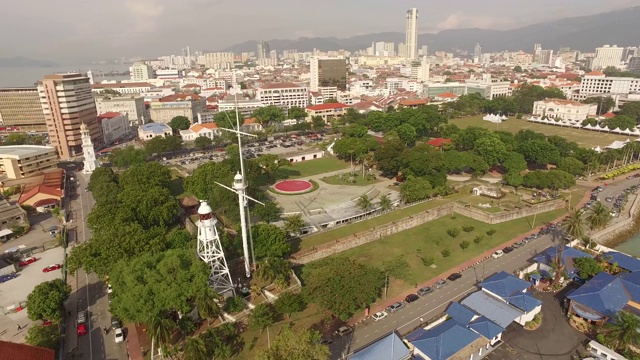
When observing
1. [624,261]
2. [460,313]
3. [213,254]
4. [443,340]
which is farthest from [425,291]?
[624,261]

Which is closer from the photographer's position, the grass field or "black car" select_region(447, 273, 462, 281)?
"black car" select_region(447, 273, 462, 281)

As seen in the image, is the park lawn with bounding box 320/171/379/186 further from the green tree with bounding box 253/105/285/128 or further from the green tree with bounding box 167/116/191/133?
the green tree with bounding box 167/116/191/133

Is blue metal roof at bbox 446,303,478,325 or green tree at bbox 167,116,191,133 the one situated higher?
green tree at bbox 167,116,191,133

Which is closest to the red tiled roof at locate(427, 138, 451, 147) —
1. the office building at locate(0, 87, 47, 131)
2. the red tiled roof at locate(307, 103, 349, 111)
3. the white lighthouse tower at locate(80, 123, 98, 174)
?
the red tiled roof at locate(307, 103, 349, 111)

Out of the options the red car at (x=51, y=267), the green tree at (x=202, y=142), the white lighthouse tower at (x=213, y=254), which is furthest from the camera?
the green tree at (x=202, y=142)

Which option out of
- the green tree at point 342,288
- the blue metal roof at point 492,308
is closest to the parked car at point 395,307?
the green tree at point 342,288

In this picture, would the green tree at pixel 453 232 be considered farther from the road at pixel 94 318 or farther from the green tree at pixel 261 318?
the road at pixel 94 318
